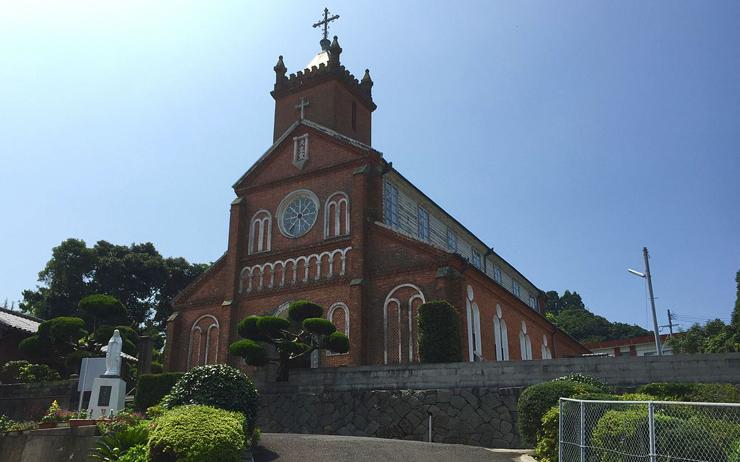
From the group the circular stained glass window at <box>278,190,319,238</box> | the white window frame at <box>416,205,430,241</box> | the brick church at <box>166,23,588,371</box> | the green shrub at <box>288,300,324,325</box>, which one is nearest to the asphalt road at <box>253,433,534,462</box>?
the green shrub at <box>288,300,324,325</box>

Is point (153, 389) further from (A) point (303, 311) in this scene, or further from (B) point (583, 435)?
(B) point (583, 435)

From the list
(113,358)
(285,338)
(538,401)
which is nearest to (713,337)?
(285,338)

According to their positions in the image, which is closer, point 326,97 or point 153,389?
point 153,389

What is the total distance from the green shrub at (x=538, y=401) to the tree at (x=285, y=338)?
1049cm

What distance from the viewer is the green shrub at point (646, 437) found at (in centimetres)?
834

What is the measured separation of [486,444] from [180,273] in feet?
151

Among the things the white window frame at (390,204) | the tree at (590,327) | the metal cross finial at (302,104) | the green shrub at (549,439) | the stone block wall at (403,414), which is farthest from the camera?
the tree at (590,327)

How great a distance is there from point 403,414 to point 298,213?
598 inches

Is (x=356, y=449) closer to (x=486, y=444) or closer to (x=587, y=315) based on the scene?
(x=486, y=444)

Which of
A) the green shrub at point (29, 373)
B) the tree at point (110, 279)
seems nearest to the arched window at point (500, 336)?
the green shrub at point (29, 373)

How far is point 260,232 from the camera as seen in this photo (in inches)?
1344

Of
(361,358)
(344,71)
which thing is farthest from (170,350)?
(344,71)

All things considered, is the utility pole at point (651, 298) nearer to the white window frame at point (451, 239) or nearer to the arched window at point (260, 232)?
the white window frame at point (451, 239)

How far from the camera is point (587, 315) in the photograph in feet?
345
